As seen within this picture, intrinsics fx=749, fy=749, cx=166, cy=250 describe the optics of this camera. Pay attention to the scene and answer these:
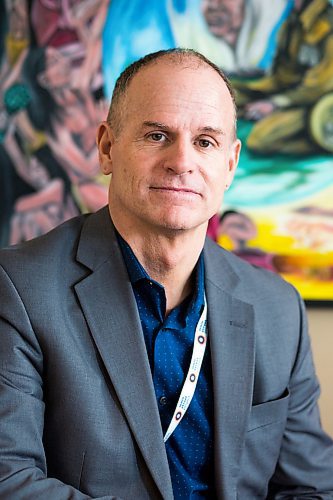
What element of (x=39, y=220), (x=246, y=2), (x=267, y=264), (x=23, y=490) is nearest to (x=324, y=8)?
(x=246, y=2)

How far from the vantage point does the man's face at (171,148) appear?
1.57 metres

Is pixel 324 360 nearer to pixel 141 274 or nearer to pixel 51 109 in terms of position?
pixel 141 274

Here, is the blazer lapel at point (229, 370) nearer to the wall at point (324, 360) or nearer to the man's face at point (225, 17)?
the wall at point (324, 360)

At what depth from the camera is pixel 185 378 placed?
1.66 meters

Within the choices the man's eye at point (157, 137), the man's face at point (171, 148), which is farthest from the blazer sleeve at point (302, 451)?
the man's eye at point (157, 137)

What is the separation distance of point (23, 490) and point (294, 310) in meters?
0.81

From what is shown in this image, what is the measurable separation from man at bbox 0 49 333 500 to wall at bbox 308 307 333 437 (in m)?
0.64

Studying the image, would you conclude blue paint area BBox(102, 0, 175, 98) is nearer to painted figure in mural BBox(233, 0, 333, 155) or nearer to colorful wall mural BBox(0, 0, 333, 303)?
colorful wall mural BBox(0, 0, 333, 303)

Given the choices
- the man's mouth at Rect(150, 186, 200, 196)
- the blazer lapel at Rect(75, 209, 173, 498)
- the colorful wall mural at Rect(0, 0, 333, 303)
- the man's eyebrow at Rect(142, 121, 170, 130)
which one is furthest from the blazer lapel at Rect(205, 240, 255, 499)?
Result: the colorful wall mural at Rect(0, 0, 333, 303)

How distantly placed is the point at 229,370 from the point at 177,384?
5.1 inches

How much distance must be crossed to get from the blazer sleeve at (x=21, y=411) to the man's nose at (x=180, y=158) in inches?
16.3

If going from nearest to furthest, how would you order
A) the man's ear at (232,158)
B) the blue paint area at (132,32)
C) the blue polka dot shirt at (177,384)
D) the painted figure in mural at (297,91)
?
1. the blue polka dot shirt at (177,384)
2. the man's ear at (232,158)
3. the painted figure in mural at (297,91)
4. the blue paint area at (132,32)

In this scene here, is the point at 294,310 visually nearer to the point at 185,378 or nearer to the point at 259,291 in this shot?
the point at 259,291

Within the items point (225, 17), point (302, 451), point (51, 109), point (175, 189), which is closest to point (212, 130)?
point (175, 189)
